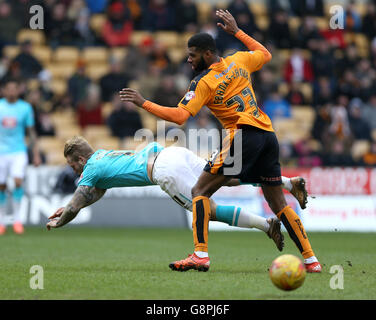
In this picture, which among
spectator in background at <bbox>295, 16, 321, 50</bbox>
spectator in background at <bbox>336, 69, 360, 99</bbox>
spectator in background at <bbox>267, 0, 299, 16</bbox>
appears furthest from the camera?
spectator in background at <bbox>267, 0, 299, 16</bbox>

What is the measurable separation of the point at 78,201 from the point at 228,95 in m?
1.93

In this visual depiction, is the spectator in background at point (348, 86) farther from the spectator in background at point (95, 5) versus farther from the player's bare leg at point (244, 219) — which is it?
the player's bare leg at point (244, 219)

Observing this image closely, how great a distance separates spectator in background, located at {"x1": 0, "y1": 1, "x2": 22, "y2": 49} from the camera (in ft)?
64.6

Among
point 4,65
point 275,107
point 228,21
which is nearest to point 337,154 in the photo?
point 275,107

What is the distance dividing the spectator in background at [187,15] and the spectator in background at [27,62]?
4.32 metres

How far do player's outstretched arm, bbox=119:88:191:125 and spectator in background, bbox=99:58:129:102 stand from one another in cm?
1132

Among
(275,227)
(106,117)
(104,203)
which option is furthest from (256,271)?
(106,117)

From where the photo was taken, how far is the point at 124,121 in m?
17.5

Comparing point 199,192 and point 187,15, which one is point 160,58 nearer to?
point 187,15

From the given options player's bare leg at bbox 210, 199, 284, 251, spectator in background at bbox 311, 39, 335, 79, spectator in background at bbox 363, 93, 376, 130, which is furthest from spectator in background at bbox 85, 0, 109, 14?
player's bare leg at bbox 210, 199, 284, 251

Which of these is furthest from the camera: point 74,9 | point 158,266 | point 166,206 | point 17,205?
point 74,9

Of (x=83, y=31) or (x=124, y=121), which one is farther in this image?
(x=83, y=31)

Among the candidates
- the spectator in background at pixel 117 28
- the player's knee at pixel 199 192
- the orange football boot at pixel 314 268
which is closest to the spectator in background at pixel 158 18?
the spectator in background at pixel 117 28

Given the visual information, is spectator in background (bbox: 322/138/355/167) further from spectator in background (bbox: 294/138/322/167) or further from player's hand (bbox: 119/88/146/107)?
player's hand (bbox: 119/88/146/107)
